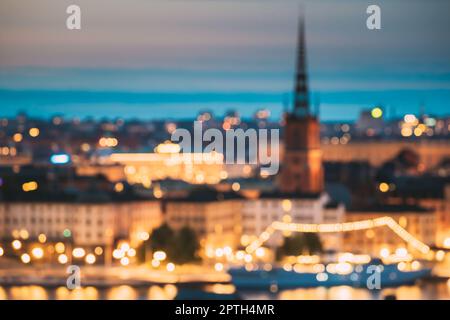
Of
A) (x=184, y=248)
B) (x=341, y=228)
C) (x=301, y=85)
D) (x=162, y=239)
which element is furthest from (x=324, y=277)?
(x=301, y=85)

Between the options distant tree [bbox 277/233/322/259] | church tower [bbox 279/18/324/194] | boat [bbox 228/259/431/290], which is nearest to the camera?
boat [bbox 228/259/431/290]

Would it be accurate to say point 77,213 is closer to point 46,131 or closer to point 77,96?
point 77,96

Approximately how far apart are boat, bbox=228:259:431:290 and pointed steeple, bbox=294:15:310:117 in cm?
373

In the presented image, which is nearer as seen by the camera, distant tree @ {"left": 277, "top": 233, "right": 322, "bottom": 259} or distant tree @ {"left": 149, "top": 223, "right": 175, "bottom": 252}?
distant tree @ {"left": 149, "top": 223, "right": 175, "bottom": 252}

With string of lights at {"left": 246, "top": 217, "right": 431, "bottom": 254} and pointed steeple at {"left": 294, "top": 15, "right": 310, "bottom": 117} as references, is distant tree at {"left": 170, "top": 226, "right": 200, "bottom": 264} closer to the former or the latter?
string of lights at {"left": 246, "top": 217, "right": 431, "bottom": 254}

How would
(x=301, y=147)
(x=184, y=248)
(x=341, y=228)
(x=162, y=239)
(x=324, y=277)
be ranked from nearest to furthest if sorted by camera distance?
(x=324, y=277), (x=184, y=248), (x=162, y=239), (x=341, y=228), (x=301, y=147)

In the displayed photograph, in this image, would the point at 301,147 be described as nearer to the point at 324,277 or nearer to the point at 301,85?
the point at 301,85

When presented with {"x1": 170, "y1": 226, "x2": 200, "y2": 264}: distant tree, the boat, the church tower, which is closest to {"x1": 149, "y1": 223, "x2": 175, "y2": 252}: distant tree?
{"x1": 170, "y1": 226, "x2": 200, "y2": 264}: distant tree

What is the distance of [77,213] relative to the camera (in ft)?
92.9

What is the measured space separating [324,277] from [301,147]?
4.60 metres

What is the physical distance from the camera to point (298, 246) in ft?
88.0

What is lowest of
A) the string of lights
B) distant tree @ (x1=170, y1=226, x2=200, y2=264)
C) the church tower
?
the string of lights

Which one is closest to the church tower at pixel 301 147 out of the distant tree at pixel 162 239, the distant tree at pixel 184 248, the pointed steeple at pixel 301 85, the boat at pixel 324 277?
the pointed steeple at pixel 301 85

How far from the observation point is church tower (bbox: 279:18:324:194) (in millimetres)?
29638
